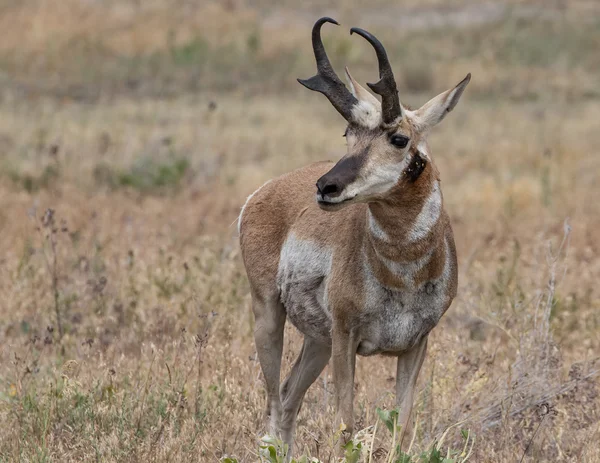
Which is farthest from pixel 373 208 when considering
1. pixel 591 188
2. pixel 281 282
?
pixel 591 188

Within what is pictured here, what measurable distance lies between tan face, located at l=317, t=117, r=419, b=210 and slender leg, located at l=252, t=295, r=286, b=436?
1.53m

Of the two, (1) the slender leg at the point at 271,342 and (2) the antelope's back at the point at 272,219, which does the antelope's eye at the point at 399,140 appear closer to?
(2) the antelope's back at the point at 272,219

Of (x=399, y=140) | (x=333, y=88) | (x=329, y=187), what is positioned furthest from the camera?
(x=333, y=88)

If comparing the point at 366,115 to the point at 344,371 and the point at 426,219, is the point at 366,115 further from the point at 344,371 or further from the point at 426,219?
the point at 344,371

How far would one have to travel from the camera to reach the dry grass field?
20.1 feet

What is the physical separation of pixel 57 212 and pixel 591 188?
728 cm

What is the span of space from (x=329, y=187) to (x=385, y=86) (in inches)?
21.6

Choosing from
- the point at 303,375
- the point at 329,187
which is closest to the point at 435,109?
the point at 329,187

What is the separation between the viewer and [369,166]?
16.3ft

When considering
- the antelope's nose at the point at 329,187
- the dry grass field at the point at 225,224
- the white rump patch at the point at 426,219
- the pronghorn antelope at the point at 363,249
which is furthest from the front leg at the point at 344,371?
the antelope's nose at the point at 329,187

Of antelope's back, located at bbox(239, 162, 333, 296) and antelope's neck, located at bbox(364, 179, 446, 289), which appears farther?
antelope's back, located at bbox(239, 162, 333, 296)

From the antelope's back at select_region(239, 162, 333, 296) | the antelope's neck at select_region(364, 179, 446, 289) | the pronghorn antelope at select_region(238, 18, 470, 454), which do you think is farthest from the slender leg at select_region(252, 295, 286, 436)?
the antelope's neck at select_region(364, 179, 446, 289)

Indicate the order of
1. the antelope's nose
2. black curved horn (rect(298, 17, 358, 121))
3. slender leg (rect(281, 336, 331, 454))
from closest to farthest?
the antelope's nose < black curved horn (rect(298, 17, 358, 121)) < slender leg (rect(281, 336, 331, 454))

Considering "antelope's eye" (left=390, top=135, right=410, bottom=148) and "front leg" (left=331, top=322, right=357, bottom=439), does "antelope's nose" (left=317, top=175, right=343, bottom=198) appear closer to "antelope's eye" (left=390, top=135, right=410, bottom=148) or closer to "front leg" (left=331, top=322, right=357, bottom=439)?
"antelope's eye" (left=390, top=135, right=410, bottom=148)
